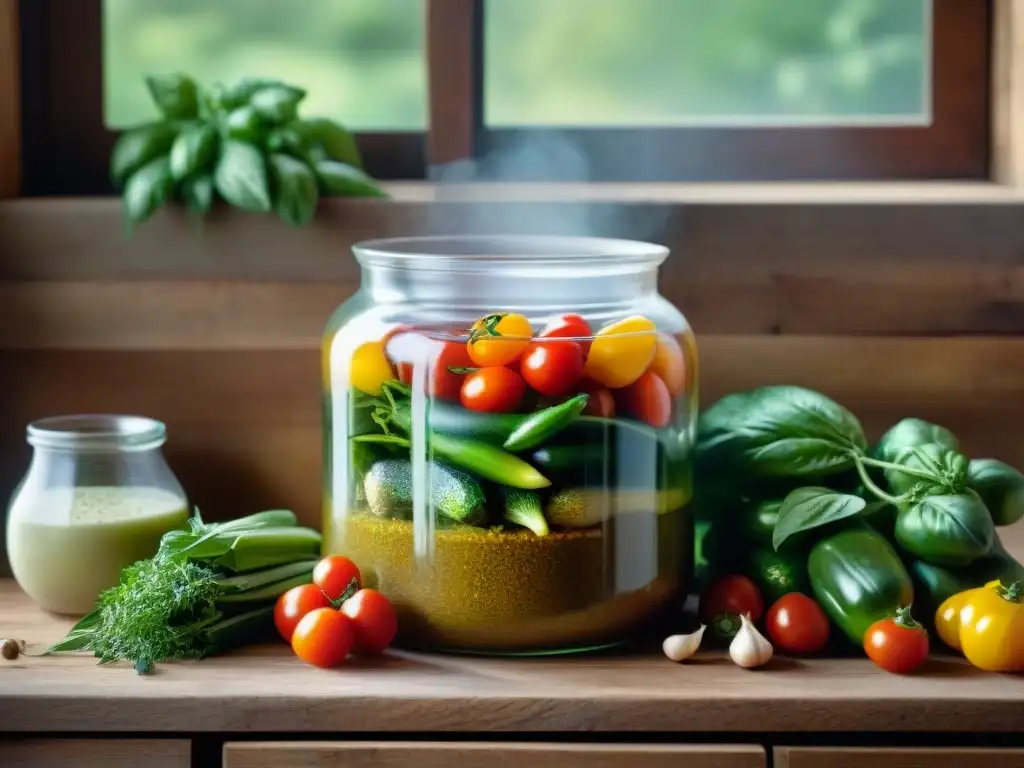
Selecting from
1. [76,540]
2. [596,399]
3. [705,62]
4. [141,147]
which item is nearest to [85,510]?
[76,540]

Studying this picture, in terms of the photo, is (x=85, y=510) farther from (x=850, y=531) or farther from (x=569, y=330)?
(x=850, y=531)

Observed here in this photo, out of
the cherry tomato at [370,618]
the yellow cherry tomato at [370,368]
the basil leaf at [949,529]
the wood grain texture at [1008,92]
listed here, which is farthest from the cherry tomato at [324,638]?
the wood grain texture at [1008,92]

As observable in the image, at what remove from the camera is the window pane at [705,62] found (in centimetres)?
178

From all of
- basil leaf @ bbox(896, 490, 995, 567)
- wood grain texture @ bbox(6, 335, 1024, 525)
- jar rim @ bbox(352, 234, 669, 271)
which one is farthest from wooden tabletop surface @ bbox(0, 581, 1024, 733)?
wood grain texture @ bbox(6, 335, 1024, 525)

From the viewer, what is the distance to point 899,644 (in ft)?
3.69

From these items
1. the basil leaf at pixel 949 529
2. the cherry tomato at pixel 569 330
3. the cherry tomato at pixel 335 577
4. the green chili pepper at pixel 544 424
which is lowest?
the cherry tomato at pixel 335 577

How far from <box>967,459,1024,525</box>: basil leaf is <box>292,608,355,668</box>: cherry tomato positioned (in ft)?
2.07

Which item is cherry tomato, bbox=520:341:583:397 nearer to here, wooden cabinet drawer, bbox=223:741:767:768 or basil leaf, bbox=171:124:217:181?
wooden cabinet drawer, bbox=223:741:767:768

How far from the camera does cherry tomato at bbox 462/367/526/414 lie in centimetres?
114

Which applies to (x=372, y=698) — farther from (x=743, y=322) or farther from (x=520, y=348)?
(x=743, y=322)

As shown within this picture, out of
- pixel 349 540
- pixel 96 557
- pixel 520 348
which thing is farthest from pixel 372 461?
pixel 96 557

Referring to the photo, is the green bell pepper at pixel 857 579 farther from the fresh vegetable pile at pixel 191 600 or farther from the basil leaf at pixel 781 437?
the fresh vegetable pile at pixel 191 600

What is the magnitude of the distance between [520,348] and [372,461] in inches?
7.5

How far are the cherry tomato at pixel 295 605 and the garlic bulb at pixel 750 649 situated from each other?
38 centimetres
